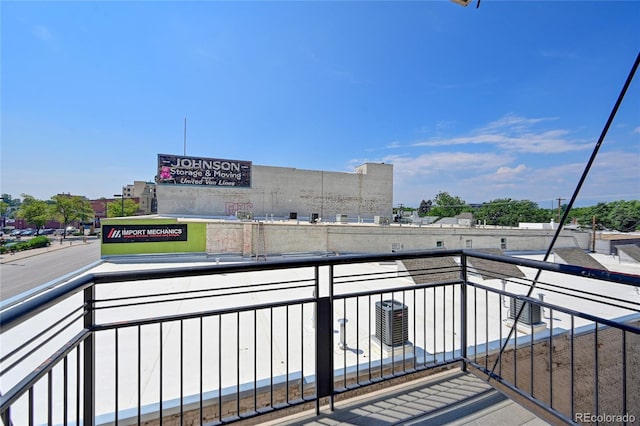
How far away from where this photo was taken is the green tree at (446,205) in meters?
51.6

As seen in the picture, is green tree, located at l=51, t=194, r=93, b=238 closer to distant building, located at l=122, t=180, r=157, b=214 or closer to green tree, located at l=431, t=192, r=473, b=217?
distant building, located at l=122, t=180, r=157, b=214

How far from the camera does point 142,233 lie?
1366 cm

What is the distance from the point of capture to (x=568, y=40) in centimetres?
763

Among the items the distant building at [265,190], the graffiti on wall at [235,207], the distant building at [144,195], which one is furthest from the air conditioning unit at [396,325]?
the distant building at [144,195]

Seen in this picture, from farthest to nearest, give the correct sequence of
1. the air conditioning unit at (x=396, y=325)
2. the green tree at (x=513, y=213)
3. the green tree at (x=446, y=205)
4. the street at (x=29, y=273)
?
the green tree at (x=446, y=205) → the green tree at (x=513, y=213) → the street at (x=29, y=273) → the air conditioning unit at (x=396, y=325)

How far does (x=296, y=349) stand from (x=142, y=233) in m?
12.9

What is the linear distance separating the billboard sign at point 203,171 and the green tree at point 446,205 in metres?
42.5

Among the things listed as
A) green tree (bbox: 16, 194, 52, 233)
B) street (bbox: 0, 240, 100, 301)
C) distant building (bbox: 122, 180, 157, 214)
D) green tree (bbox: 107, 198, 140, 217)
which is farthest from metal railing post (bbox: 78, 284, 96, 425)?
distant building (bbox: 122, 180, 157, 214)

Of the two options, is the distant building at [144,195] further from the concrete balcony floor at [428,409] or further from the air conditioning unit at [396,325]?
the concrete balcony floor at [428,409]

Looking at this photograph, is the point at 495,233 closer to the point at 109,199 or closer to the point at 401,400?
the point at 401,400

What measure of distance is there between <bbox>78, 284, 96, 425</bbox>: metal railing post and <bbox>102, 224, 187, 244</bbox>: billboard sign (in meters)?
14.3

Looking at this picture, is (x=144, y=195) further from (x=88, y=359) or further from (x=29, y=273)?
(x=88, y=359)

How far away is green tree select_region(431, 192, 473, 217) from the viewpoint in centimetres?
5156

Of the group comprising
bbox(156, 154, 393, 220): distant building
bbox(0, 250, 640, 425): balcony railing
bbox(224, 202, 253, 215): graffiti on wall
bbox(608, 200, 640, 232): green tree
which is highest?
bbox(156, 154, 393, 220): distant building
